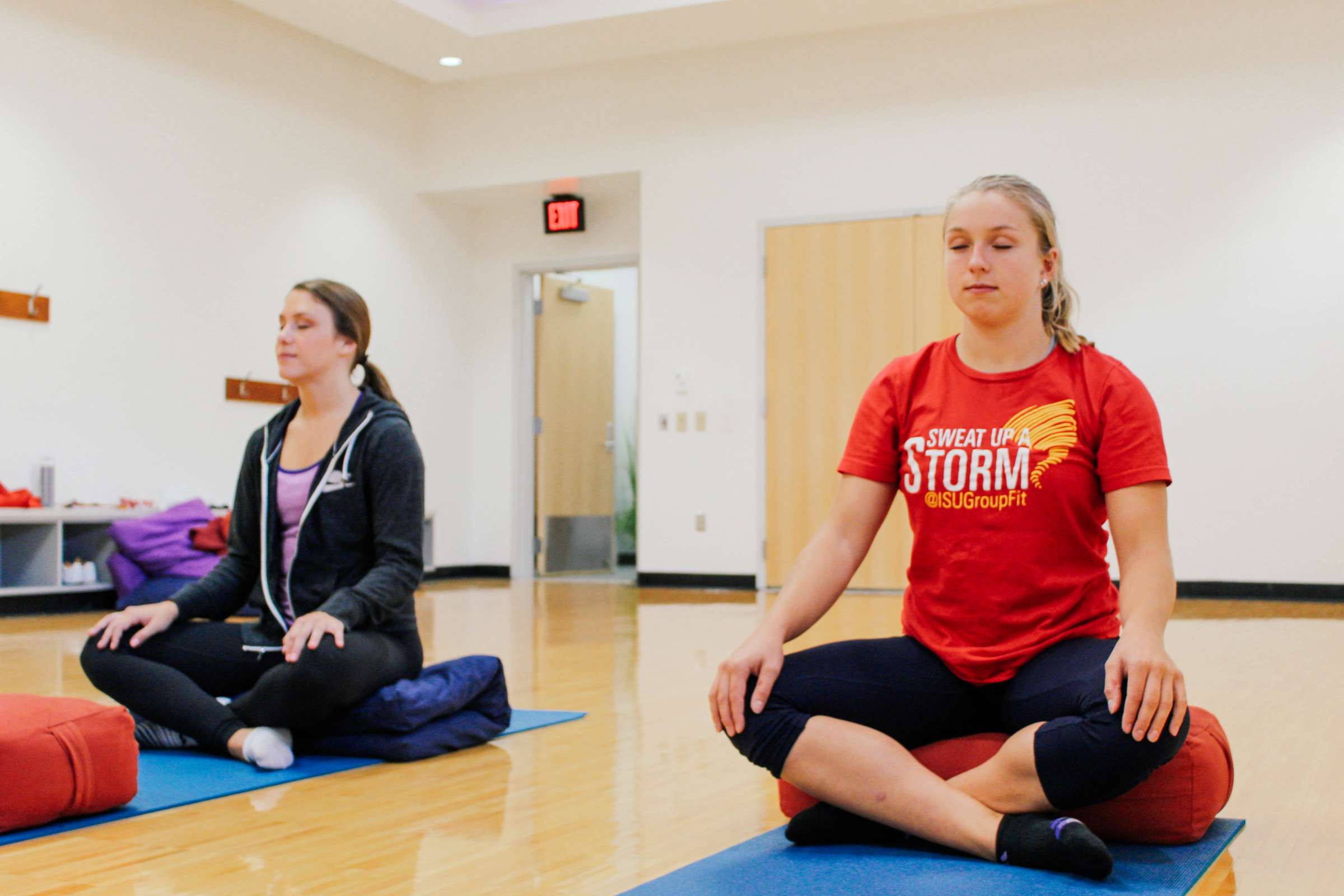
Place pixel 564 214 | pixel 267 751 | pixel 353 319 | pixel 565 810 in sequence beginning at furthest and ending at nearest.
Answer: pixel 564 214 → pixel 353 319 → pixel 267 751 → pixel 565 810

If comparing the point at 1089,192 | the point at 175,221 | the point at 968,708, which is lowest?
the point at 968,708

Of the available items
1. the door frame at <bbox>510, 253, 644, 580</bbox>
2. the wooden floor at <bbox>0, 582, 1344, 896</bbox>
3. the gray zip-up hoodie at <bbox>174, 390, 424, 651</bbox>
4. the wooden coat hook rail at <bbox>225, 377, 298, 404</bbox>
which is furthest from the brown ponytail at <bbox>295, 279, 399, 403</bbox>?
the door frame at <bbox>510, 253, 644, 580</bbox>

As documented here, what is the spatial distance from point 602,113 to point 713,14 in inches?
50.1

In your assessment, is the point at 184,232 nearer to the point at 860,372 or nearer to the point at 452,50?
the point at 452,50

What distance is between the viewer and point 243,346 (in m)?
7.04

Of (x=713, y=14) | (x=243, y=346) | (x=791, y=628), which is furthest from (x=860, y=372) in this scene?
(x=791, y=628)

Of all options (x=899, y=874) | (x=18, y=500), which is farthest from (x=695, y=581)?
(x=899, y=874)

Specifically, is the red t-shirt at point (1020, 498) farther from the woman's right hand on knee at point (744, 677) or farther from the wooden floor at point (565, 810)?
the wooden floor at point (565, 810)

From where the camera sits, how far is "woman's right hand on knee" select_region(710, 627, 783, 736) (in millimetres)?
1711

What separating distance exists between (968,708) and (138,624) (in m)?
1.57

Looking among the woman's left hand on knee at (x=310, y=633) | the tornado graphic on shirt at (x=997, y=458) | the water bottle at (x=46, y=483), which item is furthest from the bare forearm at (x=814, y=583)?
the water bottle at (x=46, y=483)

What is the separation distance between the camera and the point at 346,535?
256cm

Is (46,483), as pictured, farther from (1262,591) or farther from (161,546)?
(1262,591)

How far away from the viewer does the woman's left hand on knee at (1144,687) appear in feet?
5.12
